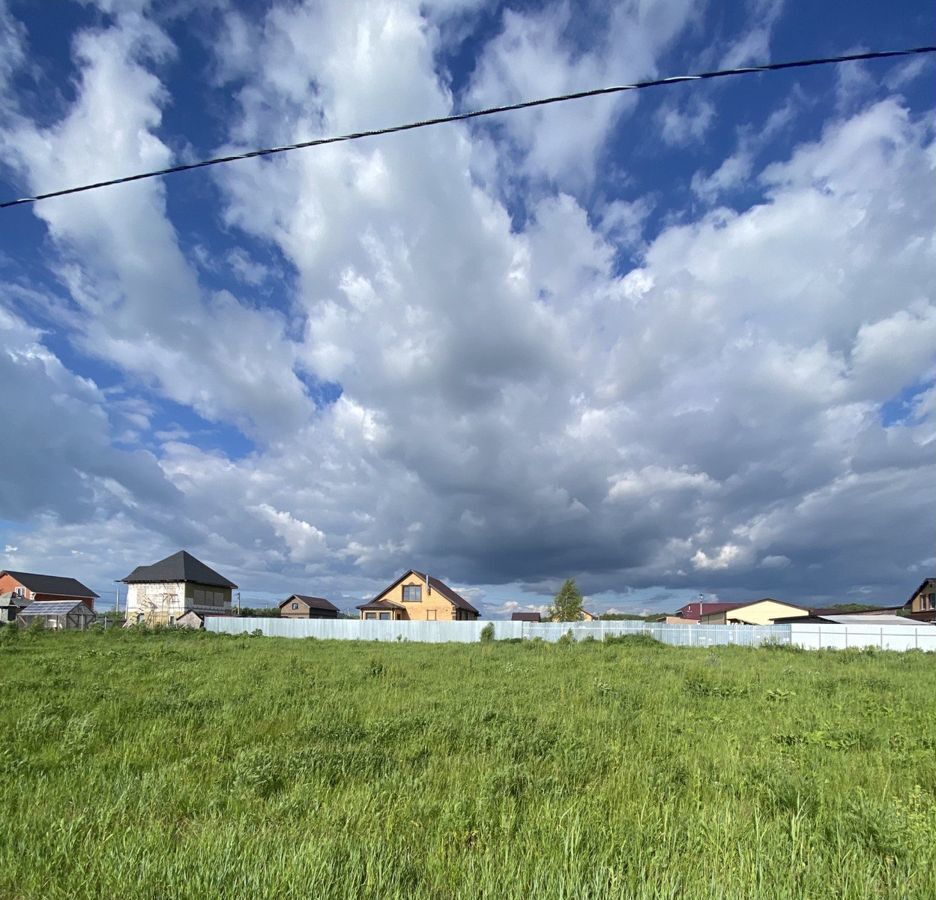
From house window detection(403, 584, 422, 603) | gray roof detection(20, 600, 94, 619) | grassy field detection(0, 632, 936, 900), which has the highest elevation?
house window detection(403, 584, 422, 603)

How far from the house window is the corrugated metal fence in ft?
58.6

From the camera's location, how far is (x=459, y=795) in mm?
5262

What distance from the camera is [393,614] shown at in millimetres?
59562

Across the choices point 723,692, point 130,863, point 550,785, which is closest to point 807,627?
point 723,692

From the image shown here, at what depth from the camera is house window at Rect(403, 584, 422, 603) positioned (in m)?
60.2

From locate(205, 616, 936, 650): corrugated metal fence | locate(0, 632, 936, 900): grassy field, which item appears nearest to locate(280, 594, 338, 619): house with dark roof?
locate(205, 616, 936, 650): corrugated metal fence

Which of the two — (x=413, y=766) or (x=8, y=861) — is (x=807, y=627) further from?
(x=8, y=861)

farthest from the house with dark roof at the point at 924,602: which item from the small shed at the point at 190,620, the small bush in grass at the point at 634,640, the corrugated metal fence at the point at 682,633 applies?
the small shed at the point at 190,620

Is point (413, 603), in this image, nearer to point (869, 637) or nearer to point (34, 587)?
point (869, 637)

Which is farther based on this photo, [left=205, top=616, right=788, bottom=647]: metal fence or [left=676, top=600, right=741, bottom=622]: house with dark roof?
[left=676, top=600, right=741, bottom=622]: house with dark roof

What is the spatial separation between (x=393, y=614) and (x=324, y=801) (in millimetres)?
56554

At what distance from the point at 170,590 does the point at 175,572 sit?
1.85 m

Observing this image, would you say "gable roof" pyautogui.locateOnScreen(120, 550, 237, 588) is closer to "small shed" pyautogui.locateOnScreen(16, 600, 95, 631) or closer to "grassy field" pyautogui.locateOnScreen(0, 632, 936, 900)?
"small shed" pyautogui.locateOnScreen(16, 600, 95, 631)

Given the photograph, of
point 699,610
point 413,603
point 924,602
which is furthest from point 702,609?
point 413,603
